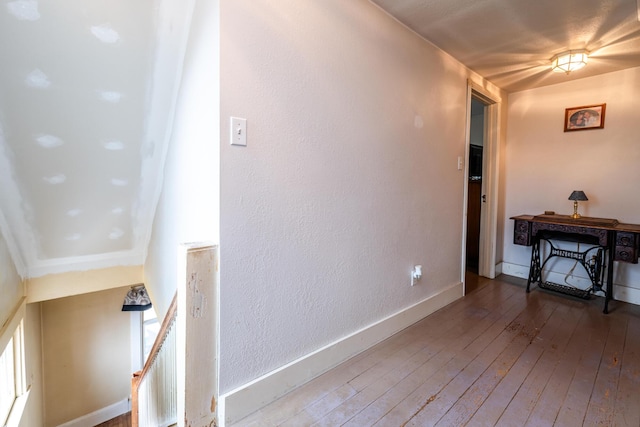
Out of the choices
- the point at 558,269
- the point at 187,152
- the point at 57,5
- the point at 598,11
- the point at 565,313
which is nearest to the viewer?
the point at 57,5

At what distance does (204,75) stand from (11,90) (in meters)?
0.92

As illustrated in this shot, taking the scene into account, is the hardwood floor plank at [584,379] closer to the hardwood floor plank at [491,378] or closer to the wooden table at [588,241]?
the hardwood floor plank at [491,378]

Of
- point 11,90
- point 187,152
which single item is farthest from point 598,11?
point 11,90

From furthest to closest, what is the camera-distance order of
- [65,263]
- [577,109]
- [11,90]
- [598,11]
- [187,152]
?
[577,109] < [65,263] < [598,11] < [187,152] < [11,90]

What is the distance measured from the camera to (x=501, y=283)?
331 centimetres

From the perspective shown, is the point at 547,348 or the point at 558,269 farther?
the point at 558,269

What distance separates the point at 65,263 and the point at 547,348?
3.55 metres

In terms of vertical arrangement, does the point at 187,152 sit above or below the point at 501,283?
above

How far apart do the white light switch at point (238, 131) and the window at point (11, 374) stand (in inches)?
93.5

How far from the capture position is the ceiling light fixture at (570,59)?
2.39 m

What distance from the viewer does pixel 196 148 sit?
146 cm

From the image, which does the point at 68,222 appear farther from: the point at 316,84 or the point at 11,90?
the point at 316,84

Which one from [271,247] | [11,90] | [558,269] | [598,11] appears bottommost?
[558,269]

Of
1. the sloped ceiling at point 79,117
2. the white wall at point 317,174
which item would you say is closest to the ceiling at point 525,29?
the white wall at point 317,174
